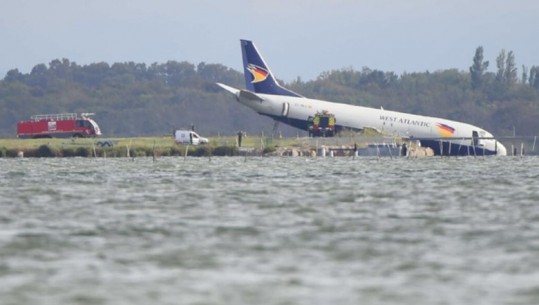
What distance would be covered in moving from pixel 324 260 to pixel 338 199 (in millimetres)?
18232

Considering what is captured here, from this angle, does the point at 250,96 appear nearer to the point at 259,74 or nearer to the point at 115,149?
the point at 259,74

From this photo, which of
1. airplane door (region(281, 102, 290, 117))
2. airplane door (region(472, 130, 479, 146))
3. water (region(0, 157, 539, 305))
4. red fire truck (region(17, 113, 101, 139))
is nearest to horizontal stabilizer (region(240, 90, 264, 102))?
airplane door (region(281, 102, 290, 117))

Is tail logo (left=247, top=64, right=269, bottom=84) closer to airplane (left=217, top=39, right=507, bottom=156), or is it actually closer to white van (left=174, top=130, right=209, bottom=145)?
airplane (left=217, top=39, right=507, bottom=156)

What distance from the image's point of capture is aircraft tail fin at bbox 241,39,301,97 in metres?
144

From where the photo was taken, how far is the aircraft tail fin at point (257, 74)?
472ft

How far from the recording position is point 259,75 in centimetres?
14500

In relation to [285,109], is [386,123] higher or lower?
lower

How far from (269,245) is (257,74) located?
114m

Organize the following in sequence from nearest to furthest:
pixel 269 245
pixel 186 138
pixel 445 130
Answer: pixel 269 245
pixel 186 138
pixel 445 130

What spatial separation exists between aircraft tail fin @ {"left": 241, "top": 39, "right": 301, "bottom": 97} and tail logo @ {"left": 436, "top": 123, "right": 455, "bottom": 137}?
15.3m

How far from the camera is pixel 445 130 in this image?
138375mm

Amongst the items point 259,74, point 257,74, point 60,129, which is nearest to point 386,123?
point 259,74

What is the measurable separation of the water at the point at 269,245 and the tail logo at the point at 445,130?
83210mm

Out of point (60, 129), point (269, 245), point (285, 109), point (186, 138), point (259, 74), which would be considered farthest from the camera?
point (60, 129)
